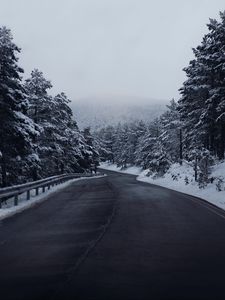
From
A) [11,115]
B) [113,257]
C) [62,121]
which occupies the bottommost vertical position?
[113,257]

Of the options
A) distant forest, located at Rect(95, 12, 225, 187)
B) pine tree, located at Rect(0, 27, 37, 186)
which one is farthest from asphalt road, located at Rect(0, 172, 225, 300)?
distant forest, located at Rect(95, 12, 225, 187)

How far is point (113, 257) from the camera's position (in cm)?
930

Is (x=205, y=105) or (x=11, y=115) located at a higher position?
(x=205, y=105)

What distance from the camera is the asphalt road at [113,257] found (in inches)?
272

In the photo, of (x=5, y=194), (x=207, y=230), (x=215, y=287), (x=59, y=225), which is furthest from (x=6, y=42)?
(x=215, y=287)

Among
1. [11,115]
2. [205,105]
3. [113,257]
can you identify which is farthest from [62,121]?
[113,257]

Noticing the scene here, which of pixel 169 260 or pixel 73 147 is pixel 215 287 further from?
pixel 73 147

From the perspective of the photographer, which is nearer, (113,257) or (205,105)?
(113,257)

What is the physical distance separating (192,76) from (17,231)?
37066 mm

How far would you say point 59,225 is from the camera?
1426 centimetres

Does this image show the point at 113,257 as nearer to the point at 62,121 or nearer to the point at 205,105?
the point at 205,105

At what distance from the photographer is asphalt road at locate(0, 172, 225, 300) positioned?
6898 mm

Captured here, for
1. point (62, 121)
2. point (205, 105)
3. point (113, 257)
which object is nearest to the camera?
point (113, 257)

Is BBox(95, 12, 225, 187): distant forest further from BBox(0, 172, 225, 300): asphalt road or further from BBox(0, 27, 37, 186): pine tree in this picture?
BBox(0, 172, 225, 300): asphalt road
